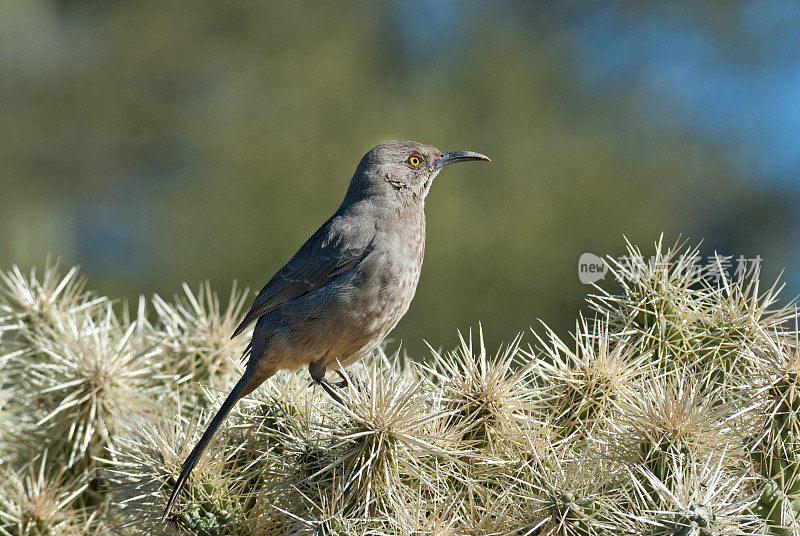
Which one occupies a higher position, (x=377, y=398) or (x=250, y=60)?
(x=250, y=60)

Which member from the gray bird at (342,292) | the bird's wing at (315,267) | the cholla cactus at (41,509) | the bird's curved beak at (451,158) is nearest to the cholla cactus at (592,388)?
the gray bird at (342,292)

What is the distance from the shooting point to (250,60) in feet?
Answer: 55.5

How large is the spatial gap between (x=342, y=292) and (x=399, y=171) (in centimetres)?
70

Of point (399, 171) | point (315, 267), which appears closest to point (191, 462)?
point (315, 267)

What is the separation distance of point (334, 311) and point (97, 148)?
14.6 meters

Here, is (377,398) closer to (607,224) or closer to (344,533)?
(344,533)

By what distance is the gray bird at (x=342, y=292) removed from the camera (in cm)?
317

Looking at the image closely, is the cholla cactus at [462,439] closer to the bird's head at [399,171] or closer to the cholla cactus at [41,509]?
the cholla cactus at [41,509]

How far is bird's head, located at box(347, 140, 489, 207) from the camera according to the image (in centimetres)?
353

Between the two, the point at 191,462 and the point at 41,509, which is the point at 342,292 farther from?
the point at 41,509

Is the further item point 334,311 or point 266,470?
point 334,311

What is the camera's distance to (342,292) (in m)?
3.19

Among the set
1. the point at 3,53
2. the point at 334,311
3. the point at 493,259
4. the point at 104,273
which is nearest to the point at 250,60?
the point at 3,53

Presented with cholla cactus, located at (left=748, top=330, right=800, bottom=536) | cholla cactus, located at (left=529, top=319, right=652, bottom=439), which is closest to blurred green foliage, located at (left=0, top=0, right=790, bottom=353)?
cholla cactus, located at (left=529, top=319, right=652, bottom=439)
